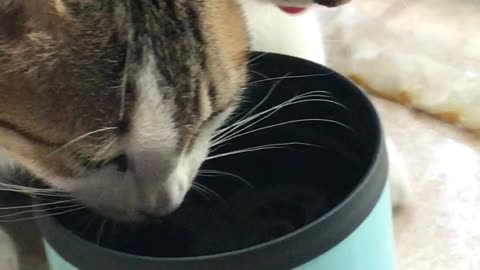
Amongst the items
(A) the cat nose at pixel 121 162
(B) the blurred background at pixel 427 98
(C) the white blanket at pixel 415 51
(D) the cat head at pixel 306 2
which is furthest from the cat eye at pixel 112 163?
(C) the white blanket at pixel 415 51

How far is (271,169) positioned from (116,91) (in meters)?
0.27

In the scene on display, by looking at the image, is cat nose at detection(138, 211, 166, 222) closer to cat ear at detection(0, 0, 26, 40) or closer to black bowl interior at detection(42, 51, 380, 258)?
black bowl interior at detection(42, 51, 380, 258)

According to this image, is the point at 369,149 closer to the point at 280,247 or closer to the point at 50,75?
the point at 280,247

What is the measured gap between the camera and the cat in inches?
22.3

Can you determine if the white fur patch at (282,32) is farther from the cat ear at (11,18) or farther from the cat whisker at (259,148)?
the cat ear at (11,18)

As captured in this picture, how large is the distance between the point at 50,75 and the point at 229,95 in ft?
0.50

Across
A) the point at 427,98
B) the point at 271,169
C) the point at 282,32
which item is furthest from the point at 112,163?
the point at 427,98

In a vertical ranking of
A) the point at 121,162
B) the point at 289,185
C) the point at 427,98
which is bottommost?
the point at 427,98

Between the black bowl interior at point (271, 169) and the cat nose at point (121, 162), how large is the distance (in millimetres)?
92

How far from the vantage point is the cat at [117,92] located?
0.57 metres

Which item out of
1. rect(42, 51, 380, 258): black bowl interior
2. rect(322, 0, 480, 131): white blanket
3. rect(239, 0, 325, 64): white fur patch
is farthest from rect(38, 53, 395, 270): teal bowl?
rect(322, 0, 480, 131): white blanket

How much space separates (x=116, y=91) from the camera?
57 centimetres

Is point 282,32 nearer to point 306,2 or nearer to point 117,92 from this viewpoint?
point 306,2

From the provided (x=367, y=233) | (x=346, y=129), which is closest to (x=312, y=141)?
(x=346, y=129)
